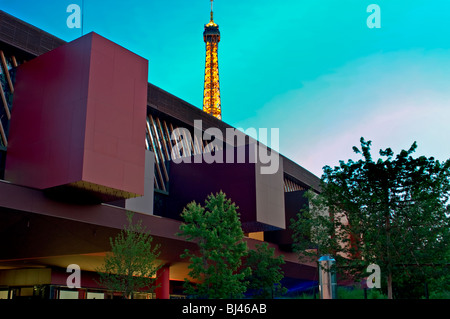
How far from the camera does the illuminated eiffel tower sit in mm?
Answer: 96625

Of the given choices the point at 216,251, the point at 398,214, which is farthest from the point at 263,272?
the point at 398,214

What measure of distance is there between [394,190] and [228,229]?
33.0 ft

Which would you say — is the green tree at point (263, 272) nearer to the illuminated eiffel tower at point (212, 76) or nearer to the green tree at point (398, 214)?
the green tree at point (398, 214)

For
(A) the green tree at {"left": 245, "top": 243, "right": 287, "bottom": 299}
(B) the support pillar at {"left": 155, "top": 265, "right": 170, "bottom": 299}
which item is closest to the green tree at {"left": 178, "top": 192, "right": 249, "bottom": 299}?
(A) the green tree at {"left": 245, "top": 243, "right": 287, "bottom": 299}

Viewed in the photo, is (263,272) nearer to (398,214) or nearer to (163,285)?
(163,285)

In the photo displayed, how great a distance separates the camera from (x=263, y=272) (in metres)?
34.2

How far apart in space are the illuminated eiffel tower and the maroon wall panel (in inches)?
2740

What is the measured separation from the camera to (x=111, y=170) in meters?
24.1

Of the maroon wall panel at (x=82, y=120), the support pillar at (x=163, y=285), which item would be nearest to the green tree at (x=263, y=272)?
the support pillar at (x=163, y=285)

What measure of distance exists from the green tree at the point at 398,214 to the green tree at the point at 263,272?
33.1ft

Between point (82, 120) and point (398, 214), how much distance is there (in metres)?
14.9
